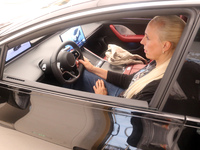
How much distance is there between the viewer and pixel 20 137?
1699mm

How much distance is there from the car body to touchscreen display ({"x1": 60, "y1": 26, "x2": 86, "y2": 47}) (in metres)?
0.50

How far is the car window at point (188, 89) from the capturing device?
2.72 feet

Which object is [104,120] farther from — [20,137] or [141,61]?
[141,61]

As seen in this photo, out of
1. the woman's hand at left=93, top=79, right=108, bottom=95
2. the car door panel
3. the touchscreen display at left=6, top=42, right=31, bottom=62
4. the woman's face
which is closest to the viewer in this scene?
the car door panel

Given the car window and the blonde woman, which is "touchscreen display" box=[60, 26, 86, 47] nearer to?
the blonde woman

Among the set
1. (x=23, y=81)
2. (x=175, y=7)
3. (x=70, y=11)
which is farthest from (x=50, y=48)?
(x=175, y=7)

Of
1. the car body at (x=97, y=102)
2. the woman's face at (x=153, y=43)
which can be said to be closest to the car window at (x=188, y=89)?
the car body at (x=97, y=102)

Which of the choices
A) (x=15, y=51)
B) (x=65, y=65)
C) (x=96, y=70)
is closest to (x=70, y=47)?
(x=65, y=65)

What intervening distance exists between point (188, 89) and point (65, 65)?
3.65ft

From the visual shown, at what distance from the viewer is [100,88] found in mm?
1767

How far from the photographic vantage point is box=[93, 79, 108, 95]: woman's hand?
174 centimetres

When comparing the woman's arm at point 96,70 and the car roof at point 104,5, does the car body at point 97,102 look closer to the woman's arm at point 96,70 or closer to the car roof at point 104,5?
the car roof at point 104,5

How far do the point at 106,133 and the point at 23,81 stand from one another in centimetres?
68

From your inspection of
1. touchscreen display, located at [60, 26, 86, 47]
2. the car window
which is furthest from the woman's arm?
the car window
